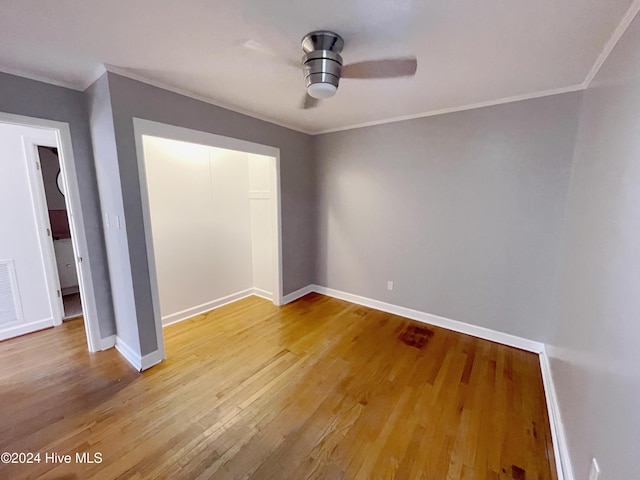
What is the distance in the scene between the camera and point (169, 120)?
7.22 ft

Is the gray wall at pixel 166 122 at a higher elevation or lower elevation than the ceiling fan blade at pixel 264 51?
lower

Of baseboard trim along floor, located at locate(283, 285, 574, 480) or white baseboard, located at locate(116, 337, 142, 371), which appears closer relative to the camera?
baseboard trim along floor, located at locate(283, 285, 574, 480)

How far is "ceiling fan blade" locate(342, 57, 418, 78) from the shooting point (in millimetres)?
1681

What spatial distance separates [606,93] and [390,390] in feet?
7.93

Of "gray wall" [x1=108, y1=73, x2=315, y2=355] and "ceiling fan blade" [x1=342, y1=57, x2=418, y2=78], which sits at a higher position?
"ceiling fan blade" [x1=342, y1=57, x2=418, y2=78]

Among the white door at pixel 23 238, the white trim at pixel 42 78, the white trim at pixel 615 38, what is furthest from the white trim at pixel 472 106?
the white door at pixel 23 238

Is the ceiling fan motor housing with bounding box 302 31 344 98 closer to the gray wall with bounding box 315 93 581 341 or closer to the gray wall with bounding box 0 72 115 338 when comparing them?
the gray wall with bounding box 315 93 581 341

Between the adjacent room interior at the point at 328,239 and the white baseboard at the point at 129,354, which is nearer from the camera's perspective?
the adjacent room interior at the point at 328,239

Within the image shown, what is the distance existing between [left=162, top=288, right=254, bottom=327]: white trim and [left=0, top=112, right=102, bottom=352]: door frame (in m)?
0.65

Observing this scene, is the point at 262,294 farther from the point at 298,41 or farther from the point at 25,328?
the point at 298,41

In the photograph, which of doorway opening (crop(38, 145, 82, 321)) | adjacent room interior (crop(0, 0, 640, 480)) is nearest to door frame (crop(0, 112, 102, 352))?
adjacent room interior (crop(0, 0, 640, 480))

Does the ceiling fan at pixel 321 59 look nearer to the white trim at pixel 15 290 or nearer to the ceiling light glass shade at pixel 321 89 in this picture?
the ceiling light glass shade at pixel 321 89

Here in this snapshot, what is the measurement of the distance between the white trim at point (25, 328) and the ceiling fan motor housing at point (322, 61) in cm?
387

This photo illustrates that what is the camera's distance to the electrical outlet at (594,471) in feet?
3.43
